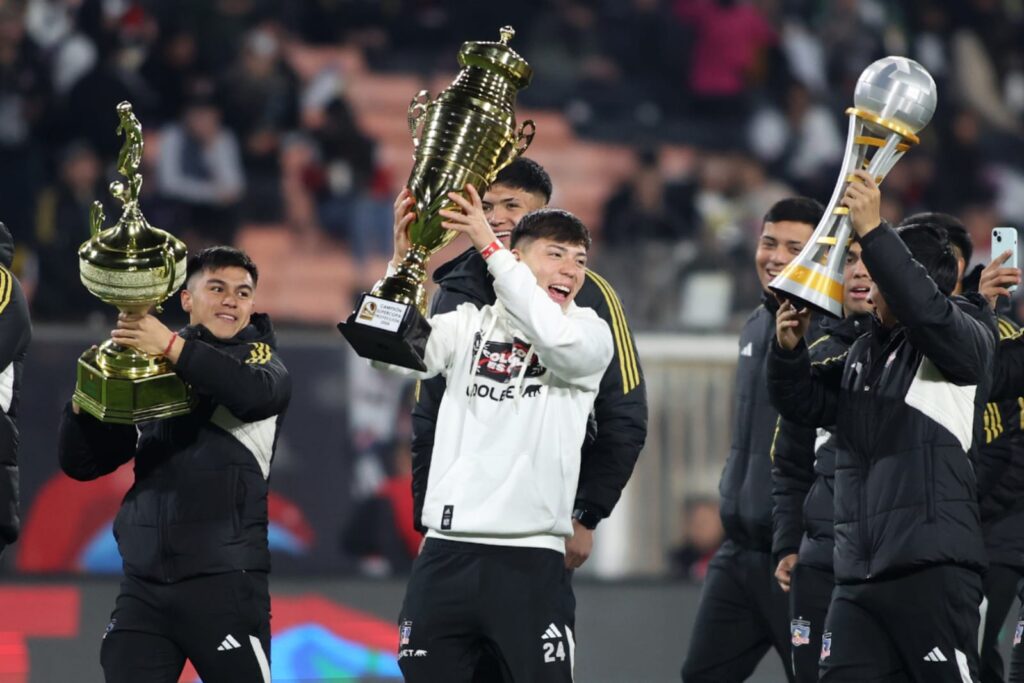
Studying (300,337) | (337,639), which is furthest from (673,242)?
(337,639)

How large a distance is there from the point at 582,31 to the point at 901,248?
9396 mm

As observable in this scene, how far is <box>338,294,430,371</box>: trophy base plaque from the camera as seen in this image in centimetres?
381

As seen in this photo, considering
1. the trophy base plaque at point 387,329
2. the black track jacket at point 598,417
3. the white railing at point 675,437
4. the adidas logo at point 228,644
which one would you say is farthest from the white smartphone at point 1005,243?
the white railing at point 675,437

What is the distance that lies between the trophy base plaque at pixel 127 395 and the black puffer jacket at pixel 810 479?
186cm

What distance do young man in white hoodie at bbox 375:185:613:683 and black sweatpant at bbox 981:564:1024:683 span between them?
77.9 inches

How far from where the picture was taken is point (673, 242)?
36.4 feet

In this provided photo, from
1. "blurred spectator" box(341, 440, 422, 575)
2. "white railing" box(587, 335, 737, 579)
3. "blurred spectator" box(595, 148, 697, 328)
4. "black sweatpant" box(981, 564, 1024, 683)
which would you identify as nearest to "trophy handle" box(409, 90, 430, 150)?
"black sweatpant" box(981, 564, 1024, 683)

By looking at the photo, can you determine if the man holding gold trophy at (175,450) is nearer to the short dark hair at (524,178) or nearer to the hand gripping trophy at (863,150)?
the short dark hair at (524,178)

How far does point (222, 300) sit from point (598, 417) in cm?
119

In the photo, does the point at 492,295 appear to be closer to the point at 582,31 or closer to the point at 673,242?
the point at 673,242

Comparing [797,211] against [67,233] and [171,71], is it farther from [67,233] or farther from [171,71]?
[171,71]

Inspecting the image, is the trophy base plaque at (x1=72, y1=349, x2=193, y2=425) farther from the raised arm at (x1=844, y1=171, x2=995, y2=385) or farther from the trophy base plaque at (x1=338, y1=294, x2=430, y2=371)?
the raised arm at (x1=844, y1=171, x2=995, y2=385)

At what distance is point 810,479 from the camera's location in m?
5.09

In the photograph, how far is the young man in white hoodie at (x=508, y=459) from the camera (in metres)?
3.97
